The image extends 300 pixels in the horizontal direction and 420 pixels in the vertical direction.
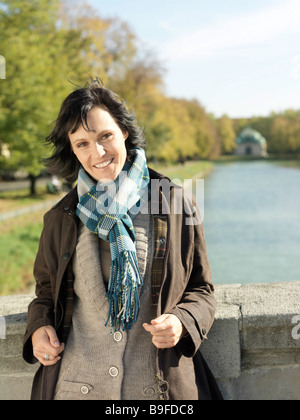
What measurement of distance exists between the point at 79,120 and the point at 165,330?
83 cm

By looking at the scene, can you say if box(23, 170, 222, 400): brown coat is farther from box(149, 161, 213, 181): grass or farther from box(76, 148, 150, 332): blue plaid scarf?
box(149, 161, 213, 181): grass

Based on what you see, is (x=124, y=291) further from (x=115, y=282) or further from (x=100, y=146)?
(x=100, y=146)

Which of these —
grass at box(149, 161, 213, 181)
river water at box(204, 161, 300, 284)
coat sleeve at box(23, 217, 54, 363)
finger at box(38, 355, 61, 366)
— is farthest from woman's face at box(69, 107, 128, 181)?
grass at box(149, 161, 213, 181)

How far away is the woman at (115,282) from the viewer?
1.80 m

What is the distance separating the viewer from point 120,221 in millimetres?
1859

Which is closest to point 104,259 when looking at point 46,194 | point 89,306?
point 89,306

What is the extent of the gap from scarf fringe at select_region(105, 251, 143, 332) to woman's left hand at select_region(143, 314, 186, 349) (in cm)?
10

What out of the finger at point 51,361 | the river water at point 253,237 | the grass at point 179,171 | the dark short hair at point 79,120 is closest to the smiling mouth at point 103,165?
the dark short hair at point 79,120

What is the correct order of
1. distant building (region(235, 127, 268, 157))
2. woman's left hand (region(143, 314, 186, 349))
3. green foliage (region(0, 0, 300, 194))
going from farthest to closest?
distant building (region(235, 127, 268, 157)) → green foliage (region(0, 0, 300, 194)) → woman's left hand (region(143, 314, 186, 349))

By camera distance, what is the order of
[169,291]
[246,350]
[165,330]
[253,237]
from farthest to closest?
[253,237] → [246,350] → [169,291] → [165,330]

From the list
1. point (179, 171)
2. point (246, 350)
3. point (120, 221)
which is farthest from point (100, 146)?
point (179, 171)

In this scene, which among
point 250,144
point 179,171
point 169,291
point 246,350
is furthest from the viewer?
point 250,144

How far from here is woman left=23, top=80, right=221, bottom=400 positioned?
5.92ft
